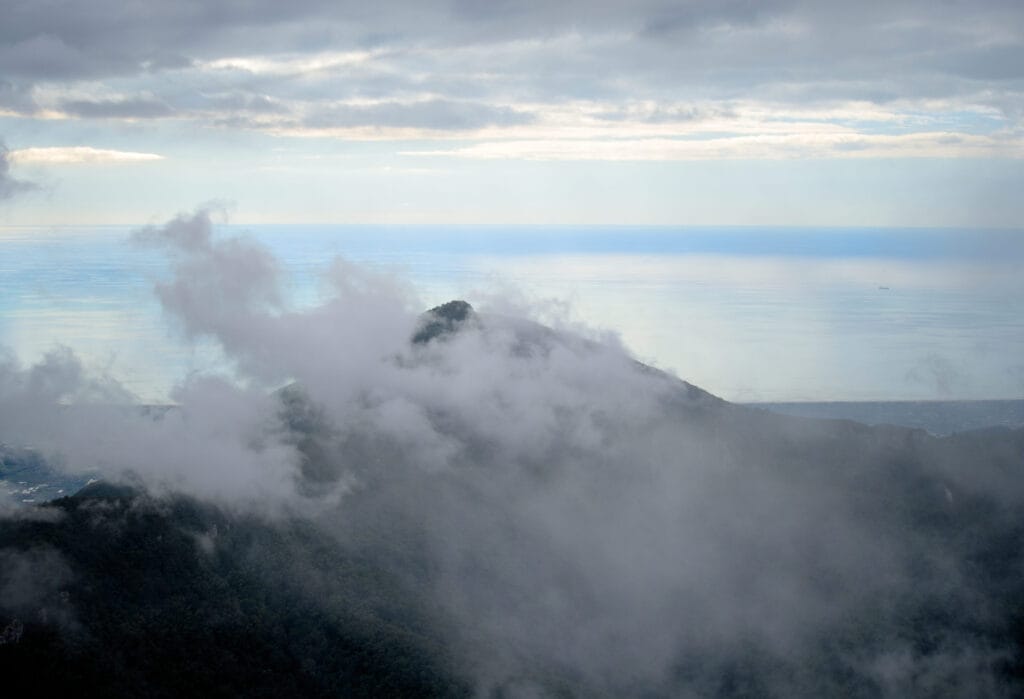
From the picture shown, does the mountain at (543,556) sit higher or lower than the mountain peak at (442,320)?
lower

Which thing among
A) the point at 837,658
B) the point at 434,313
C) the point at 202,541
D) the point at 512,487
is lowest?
the point at 837,658

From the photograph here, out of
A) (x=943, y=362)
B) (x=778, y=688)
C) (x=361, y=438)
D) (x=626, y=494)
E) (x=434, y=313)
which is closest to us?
(x=778, y=688)

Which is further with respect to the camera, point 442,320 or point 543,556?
point 442,320

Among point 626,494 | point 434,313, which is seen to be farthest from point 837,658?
point 434,313

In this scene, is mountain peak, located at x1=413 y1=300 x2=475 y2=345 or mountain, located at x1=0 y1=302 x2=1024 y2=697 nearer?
mountain, located at x1=0 y1=302 x2=1024 y2=697

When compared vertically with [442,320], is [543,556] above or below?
below

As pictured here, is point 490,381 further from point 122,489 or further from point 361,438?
point 122,489

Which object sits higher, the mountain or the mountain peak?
the mountain peak

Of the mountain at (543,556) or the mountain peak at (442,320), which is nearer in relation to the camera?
the mountain at (543,556)
